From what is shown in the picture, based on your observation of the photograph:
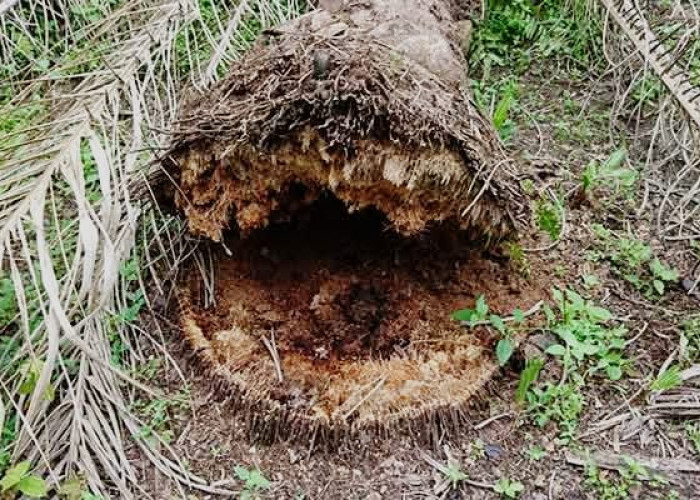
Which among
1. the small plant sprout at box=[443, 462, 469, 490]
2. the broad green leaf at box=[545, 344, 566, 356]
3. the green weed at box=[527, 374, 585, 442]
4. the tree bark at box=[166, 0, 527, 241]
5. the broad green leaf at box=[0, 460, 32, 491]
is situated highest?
the tree bark at box=[166, 0, 527, 241]

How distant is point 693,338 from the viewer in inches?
82.3

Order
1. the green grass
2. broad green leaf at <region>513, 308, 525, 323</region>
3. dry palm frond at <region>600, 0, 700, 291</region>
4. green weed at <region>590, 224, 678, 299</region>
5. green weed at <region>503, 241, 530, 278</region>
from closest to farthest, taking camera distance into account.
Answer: broad green leaf at <region>513, 308, 525, 323</region> → green weed at <region>503, 241, 530, 278</region> → green weed at <region>590, 224, 678, 299</region> → dry palm frond at <region>600, 0, 700, 291</region> → the green grass

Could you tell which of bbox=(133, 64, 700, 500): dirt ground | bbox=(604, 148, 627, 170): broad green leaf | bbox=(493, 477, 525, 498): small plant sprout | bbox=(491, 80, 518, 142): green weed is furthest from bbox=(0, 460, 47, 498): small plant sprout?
bbox=(604, 148, 627, 170): broad green leaf

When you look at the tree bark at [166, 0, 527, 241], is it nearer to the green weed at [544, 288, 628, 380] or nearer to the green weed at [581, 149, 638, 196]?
the green weed at [544, 288, 628, 380]

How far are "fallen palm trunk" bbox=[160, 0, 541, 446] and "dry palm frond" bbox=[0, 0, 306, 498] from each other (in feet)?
0.72

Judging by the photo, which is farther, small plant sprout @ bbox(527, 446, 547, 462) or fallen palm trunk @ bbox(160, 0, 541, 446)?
small plant sprout @ bbox(527, 446, 547, 462)

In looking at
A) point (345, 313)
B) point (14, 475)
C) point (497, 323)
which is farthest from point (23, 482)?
point (497, 323)

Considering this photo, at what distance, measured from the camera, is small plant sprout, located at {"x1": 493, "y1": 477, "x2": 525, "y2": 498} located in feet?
5.83

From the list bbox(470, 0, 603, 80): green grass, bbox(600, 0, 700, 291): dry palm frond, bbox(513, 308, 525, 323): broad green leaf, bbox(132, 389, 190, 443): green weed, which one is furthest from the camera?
bbox(470, 0, 603, 80): green grass

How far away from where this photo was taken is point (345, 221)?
2223mm

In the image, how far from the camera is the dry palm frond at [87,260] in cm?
175

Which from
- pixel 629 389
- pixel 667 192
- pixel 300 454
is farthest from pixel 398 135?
pixel 667 192

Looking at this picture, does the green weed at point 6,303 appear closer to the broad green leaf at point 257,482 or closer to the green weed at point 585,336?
the broad green leaf at point 257,482

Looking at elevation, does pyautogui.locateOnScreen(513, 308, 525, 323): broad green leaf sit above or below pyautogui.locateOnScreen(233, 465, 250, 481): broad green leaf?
above
